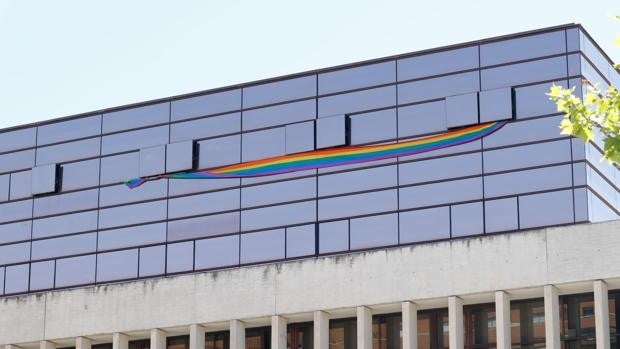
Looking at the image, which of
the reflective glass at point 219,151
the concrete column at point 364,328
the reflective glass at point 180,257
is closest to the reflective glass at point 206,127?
the reflective glass at point 219,151

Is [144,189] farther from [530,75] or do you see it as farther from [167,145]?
[530,75]

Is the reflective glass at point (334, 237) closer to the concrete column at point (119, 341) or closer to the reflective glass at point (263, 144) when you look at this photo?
the reflective glass at point (263, 144)

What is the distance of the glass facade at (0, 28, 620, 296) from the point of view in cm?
4903

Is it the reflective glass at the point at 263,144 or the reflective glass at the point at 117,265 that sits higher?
the reflective glass at the point at 263,144

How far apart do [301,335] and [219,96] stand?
9058 millimetres

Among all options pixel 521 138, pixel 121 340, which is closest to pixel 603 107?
pixel 521 138

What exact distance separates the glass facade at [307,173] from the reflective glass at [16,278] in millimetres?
46

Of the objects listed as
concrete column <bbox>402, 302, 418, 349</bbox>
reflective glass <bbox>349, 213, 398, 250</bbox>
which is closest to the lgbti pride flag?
reflective glass <bbox>349, 213, 398, 250</bbox>

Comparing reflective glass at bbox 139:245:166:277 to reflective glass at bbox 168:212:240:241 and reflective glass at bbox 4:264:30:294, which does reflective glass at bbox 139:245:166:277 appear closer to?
reflective glass at bbox 168:212:240:241

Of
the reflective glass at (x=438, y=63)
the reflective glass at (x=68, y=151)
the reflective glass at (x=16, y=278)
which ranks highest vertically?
the reflective glass at (x=438, y=63)

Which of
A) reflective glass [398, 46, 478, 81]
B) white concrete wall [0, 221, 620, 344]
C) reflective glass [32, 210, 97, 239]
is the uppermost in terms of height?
reflective glass [398, 46, 478, 81]

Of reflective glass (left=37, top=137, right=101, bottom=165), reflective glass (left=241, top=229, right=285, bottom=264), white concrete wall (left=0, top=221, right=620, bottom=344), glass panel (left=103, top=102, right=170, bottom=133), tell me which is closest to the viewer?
white concrete wall (left=0, top=221, right=620, bottom=344)

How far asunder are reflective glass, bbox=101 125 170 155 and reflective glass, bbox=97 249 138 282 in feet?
12.2

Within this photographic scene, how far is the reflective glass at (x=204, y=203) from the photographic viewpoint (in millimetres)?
53219
